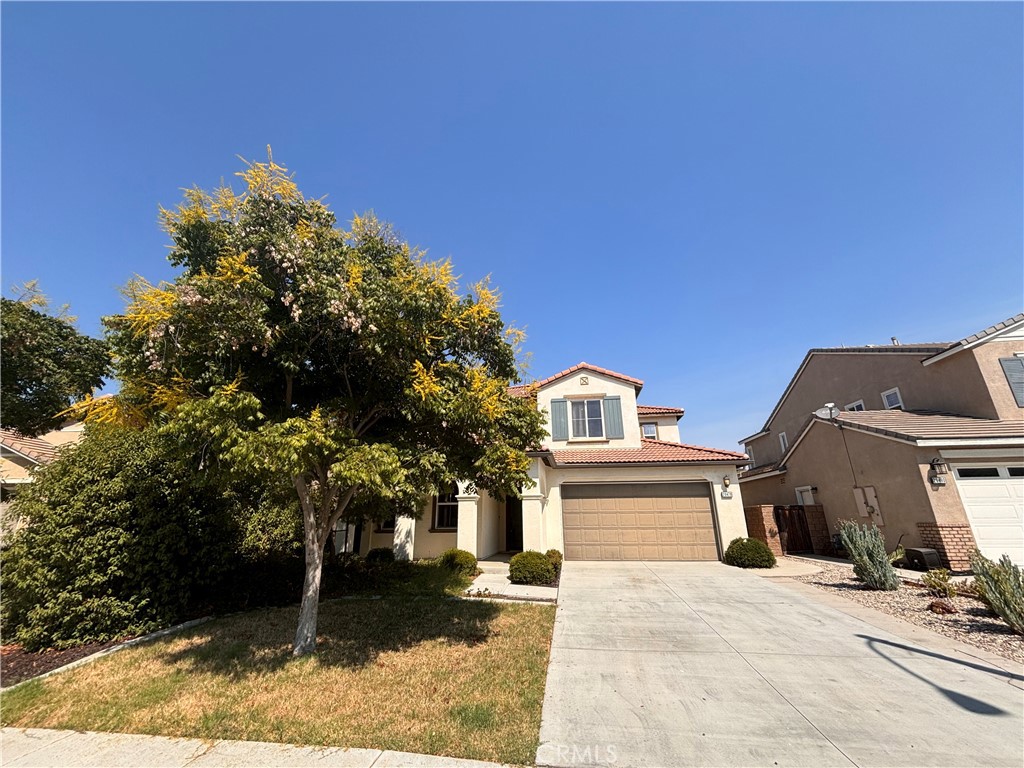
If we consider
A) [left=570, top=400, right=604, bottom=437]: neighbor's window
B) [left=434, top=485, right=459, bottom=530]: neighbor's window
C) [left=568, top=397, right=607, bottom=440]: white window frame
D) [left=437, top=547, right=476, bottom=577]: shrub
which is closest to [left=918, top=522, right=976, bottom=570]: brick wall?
[left=568, top=397, right=607, bottom=440]: white window frame

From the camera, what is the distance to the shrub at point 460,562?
11539mm

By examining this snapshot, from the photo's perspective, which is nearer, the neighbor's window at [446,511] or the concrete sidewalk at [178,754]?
the concrete sidewalk at [178,754]

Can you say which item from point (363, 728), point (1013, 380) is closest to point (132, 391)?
point (363, 728)

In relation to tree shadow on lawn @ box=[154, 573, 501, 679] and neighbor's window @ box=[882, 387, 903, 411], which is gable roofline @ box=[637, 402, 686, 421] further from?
tree shadow on lawn @ box=[154, 573, 501, 679]

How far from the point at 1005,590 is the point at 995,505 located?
7310 mm

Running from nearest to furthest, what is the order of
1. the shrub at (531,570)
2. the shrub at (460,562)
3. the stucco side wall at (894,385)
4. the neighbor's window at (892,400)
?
1. the shrub at (531,570)
2. the shrub at (460,562)
3. the stucco side wall at (894,385)
4. the neighbor's window at (892,400)

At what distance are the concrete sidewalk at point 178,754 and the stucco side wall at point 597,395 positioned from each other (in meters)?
13.0

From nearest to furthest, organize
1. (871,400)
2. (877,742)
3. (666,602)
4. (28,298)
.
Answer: (877,742) → (666,602) → (28,298) → (871,400)

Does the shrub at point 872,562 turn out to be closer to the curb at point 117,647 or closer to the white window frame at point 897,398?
the white window frame at point 897,398

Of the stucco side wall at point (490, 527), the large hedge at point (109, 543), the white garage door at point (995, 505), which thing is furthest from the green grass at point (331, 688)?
the white garage door at point (995, 505)

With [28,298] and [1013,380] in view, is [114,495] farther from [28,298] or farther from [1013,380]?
[1013,380]

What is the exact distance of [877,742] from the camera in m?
3.79

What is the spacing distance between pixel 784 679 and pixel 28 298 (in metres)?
18.5

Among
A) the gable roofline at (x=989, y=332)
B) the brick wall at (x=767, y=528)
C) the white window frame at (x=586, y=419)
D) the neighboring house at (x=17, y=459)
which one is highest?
the gable roofline at (x=989, y=332)
